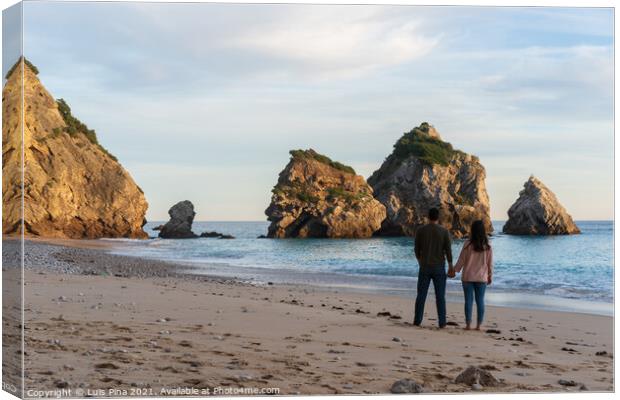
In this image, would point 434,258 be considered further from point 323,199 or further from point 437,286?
point 323,199

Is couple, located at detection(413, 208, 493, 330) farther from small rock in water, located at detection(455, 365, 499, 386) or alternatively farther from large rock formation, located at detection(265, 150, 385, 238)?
small rock in water, located at detection(455, 365, 499, 386)

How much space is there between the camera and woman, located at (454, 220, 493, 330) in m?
8.33

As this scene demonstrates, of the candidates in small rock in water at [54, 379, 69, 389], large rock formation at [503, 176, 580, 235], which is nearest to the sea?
large rock formation at [503, 176, 580, 235]

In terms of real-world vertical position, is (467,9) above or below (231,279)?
above

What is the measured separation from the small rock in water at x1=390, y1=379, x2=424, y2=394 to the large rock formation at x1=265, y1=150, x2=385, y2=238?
2909mm

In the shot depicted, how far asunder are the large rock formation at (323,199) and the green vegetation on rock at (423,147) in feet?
2.08

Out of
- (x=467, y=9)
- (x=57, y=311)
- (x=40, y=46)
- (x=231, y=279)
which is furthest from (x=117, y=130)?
(x=231, y=279)

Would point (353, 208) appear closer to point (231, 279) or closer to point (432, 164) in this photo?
point (231, 279)

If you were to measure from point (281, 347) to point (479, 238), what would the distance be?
2722mm

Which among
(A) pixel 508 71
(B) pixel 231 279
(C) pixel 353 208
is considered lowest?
(B) pixel 231 279

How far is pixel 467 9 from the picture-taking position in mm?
7047

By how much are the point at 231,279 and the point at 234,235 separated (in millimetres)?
28178

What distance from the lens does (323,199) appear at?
23.0 meters

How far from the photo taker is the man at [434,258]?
324 inches
